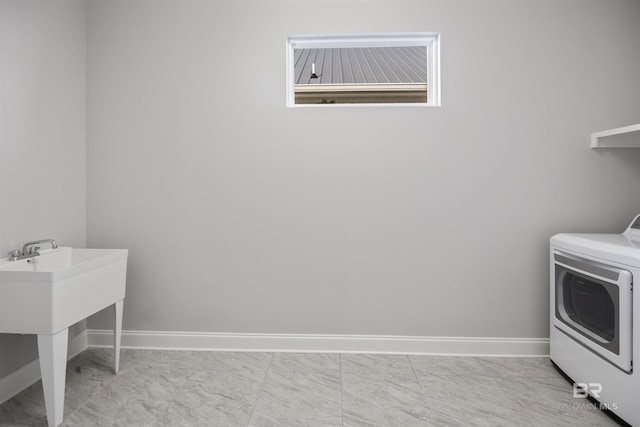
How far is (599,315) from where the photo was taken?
177 centimetres

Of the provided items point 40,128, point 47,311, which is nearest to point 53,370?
point 47,311

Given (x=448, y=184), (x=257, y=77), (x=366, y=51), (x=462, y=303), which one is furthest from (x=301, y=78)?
(x=462, y=303)

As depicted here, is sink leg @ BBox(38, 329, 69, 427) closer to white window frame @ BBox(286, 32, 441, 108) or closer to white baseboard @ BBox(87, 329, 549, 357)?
white baseboard @ BBox(87, 329, 549, 357)

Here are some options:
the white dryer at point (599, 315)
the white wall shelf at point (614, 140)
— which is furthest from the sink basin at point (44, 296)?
the white wall shelf at point (614, 140)

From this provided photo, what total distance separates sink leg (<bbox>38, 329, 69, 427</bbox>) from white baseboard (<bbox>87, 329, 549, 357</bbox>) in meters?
0.86

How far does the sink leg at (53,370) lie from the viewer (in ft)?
5.09

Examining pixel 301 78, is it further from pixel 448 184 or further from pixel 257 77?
pixel 448 184

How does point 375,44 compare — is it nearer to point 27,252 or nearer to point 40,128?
point 40,128

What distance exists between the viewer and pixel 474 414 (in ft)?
5.72

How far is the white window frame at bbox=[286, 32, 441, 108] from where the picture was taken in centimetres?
240

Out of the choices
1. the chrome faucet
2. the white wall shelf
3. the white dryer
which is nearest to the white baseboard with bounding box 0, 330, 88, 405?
the chrome faucet

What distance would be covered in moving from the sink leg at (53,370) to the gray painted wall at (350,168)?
0.87 m

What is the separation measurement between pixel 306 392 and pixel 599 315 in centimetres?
150

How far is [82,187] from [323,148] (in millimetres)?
1620
